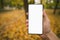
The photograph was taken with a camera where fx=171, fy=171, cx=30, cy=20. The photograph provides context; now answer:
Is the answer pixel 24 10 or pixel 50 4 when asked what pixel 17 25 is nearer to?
pixel 24 10

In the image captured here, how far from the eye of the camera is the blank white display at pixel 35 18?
5.86 feet

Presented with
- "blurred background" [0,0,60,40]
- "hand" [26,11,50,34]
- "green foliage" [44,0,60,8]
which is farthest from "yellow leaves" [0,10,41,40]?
"green foliage" [44,0,60,8]

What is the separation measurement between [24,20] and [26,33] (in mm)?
140

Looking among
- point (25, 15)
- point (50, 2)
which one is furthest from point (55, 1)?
point (25, 15)

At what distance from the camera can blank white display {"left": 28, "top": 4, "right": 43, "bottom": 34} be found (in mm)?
1786

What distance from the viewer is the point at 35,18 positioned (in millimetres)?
1797

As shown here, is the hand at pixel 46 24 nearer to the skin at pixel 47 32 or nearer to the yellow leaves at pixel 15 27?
the skin at pixel 47 32

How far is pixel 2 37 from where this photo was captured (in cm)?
183

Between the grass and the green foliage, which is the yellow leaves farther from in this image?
the green foliage

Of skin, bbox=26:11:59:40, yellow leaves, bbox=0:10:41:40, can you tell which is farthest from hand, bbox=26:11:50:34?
yellow leaves, bbox=0:10:41:40

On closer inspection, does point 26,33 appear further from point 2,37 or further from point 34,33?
point 2,37

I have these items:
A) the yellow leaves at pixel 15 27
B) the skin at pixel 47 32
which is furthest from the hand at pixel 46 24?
the yellow leaves at pixel 15 27

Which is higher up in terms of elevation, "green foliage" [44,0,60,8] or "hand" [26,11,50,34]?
"green foliage" [44,0,60,8]

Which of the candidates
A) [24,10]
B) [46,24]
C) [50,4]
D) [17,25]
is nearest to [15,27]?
[17,25]
